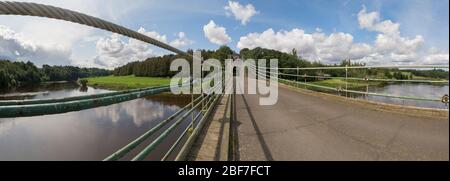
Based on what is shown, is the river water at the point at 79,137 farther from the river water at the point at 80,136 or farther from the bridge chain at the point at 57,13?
the bridge chain at the point at 57,13

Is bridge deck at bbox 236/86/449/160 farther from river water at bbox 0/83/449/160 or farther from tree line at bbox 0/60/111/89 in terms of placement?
tree line at bbox 0/60/111/89

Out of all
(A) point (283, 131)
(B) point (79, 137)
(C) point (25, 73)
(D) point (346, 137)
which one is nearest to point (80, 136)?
(B) point (79, 137)

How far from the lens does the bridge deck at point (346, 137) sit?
250 cm

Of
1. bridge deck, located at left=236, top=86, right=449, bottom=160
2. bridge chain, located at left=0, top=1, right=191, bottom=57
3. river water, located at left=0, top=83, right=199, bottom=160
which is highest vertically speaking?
bridge chain, located at left=0, top=1, right=191, bottom=57

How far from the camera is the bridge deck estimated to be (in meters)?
2.50

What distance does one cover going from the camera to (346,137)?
3051 mm

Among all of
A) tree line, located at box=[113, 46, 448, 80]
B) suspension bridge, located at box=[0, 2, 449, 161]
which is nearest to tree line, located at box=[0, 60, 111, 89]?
tree line, located at box=[113, 46, 448, 80]

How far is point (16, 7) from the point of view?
2.83 ft

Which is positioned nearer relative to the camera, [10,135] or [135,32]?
[135,32]

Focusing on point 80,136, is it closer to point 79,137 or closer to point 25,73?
point 79,137

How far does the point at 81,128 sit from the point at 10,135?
956 cm
